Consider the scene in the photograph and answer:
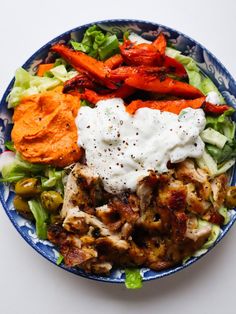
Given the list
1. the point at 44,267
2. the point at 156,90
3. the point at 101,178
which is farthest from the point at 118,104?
the point at 44,267

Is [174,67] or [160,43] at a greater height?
[160,43]

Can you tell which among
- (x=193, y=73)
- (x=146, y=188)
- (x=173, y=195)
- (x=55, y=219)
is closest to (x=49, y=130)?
(x=55, y=219)

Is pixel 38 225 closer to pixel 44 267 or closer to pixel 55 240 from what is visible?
pixel 55 240

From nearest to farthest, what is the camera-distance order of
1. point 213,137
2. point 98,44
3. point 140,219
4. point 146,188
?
point 146,188 → point 140,219 → point 213,137 → point 98,44

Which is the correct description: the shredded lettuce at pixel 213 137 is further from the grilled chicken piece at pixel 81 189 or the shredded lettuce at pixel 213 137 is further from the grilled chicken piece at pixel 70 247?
the grilled chicken piece at pixel 70 247

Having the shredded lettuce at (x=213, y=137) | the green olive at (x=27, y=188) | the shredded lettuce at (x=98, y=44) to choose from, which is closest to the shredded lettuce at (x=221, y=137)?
the shredded lettuce at (x=213, y=137)

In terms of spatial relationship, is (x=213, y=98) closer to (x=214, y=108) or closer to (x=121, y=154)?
(x=214, y=108)
